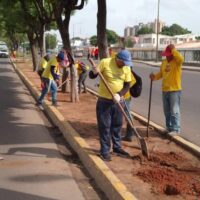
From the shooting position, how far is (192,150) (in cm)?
816

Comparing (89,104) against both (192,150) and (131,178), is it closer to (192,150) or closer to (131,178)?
(192,150)

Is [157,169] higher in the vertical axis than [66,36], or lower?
lower

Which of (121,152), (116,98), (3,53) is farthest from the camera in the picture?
(3,53)

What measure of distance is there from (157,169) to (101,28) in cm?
549

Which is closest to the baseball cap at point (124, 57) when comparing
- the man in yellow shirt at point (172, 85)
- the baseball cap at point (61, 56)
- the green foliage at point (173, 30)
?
the man in yellow shirt at point (172, 85)

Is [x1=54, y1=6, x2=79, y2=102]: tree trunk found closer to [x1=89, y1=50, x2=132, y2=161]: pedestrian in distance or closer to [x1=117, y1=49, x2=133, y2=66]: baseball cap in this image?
[x1=89, y1=50, x2=132, y2=161]: pedestrian in distance

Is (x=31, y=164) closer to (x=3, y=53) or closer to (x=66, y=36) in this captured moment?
(x=66, y=36)

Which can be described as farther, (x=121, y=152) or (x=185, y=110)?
(x=185, y=110)

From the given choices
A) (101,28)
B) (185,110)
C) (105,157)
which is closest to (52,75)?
(101,28)

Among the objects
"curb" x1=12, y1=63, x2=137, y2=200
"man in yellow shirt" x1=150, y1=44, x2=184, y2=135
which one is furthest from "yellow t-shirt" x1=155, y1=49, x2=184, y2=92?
"curb" x1=12, y1=63, x2=137, y2=200

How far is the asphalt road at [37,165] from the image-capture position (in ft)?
20.1

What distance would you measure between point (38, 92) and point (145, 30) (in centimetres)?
13575

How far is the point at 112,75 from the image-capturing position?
290 inches

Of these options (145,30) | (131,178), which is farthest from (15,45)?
(145,30)
